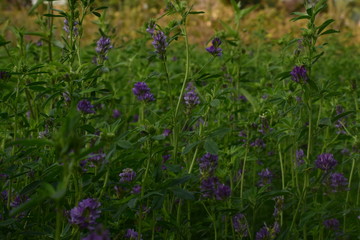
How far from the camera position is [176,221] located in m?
1.65

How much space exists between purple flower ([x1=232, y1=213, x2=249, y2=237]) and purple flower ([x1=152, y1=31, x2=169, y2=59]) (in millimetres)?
755

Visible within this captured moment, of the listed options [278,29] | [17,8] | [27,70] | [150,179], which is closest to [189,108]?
[150,179]

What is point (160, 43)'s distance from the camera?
177 centimetres

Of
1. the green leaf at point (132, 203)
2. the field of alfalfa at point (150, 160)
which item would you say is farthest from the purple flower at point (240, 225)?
the green leaf at point (132, 203)

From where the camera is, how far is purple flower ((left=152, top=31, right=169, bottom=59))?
5.80 ft

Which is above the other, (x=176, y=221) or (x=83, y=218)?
(x=83, y=218)

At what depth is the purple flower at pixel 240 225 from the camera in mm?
1811

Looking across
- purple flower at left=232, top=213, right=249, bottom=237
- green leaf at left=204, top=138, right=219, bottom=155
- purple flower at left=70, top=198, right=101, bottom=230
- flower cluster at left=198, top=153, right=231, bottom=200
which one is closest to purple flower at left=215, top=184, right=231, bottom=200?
flower cluster at left=198, top=153, right=231, bottom=200

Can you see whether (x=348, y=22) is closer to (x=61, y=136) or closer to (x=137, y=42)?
(x=137, y=42)

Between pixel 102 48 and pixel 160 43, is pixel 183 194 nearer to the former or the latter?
pixel 160 43

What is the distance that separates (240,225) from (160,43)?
2.73 feet

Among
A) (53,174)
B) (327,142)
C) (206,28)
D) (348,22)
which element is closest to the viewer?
(53,174)

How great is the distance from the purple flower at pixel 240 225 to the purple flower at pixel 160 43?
2.48ft

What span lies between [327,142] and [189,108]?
2.31 ft
